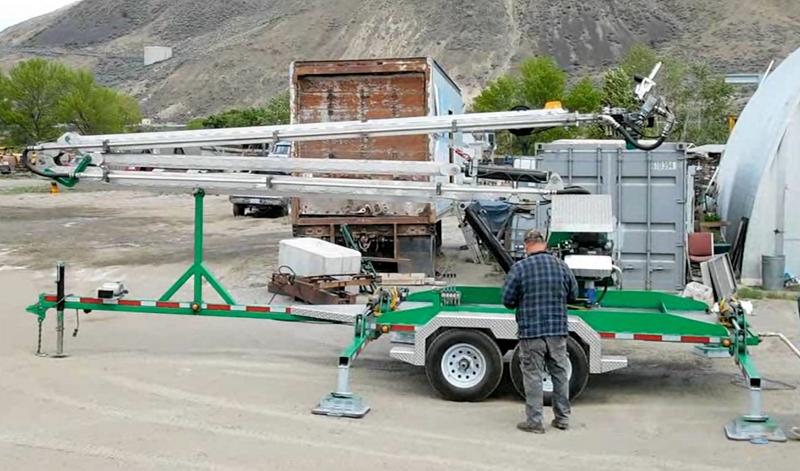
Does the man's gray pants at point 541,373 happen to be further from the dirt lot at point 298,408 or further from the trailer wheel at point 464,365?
the trailer wheel at point 464,365

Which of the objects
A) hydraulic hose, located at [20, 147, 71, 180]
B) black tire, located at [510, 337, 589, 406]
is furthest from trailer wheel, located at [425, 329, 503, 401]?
hydraulic hose, located at [20, 147, 71, 180]

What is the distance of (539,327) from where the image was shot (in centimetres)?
764

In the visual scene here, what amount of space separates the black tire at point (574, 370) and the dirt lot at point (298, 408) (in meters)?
0.23

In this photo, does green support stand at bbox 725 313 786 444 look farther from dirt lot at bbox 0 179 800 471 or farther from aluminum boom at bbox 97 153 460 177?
aluminum boom at bbox 97 153 460 177

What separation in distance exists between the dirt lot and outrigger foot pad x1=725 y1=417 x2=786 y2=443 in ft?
0.39

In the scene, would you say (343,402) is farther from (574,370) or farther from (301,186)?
(301,186)

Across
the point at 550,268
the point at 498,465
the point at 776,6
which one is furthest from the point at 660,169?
the point at 776,6

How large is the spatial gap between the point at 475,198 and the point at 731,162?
46.2 feet

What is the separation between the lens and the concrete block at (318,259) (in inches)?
539

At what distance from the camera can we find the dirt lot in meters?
6.92


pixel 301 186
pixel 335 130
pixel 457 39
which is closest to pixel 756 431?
pixel 335 130

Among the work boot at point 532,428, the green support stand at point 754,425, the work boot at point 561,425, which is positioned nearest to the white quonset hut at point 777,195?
the green support stand at point 754,425

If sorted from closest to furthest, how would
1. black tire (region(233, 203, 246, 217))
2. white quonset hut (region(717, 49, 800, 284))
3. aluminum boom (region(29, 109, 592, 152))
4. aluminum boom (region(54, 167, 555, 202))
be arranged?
aluminum boom (region(29, 109, 592, 152)) → aluminum boom (region(54, 167, 555, 202)) → white quonset hut (region(717, 49, 800, 284)) → black tire (region(233, 203, 246, 217))

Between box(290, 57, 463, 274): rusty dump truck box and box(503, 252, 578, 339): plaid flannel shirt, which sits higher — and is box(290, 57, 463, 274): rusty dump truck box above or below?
above
